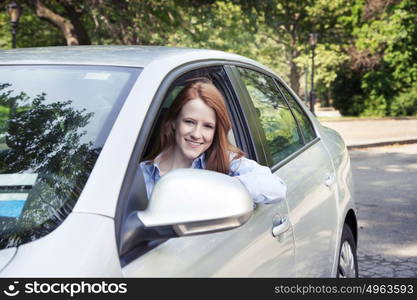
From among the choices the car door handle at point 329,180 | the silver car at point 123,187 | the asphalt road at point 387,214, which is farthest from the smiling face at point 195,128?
the asphalt road at point 387,214

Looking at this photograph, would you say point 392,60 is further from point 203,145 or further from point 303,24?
point 203,145

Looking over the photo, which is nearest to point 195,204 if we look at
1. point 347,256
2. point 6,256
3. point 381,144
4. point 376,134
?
point 6,256

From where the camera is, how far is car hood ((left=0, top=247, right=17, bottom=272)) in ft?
4.41

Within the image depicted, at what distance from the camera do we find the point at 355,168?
1065 cm

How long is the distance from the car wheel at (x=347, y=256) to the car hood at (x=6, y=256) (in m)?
2.19

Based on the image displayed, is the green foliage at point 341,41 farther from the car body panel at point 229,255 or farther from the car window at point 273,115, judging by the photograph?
the car body panel at point 229,255

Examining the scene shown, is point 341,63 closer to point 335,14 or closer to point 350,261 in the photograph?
point 335,14

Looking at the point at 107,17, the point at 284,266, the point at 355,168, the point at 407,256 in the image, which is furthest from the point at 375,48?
the point at 284,266

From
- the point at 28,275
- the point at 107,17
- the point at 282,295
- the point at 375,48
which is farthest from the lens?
the point at 375,48

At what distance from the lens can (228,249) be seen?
184 centimetres

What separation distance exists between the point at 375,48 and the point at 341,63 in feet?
6.40

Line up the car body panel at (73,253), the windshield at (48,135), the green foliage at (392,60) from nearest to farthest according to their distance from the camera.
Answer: the car body panel at (73,253) < the windshield at (48,135) < the green foliage at (392,60)

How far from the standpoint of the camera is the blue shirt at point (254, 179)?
2084 mm

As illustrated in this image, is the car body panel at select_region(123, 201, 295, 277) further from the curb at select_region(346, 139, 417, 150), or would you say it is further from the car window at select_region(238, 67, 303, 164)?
the curb at select_region(346, 139, 417, 150)
